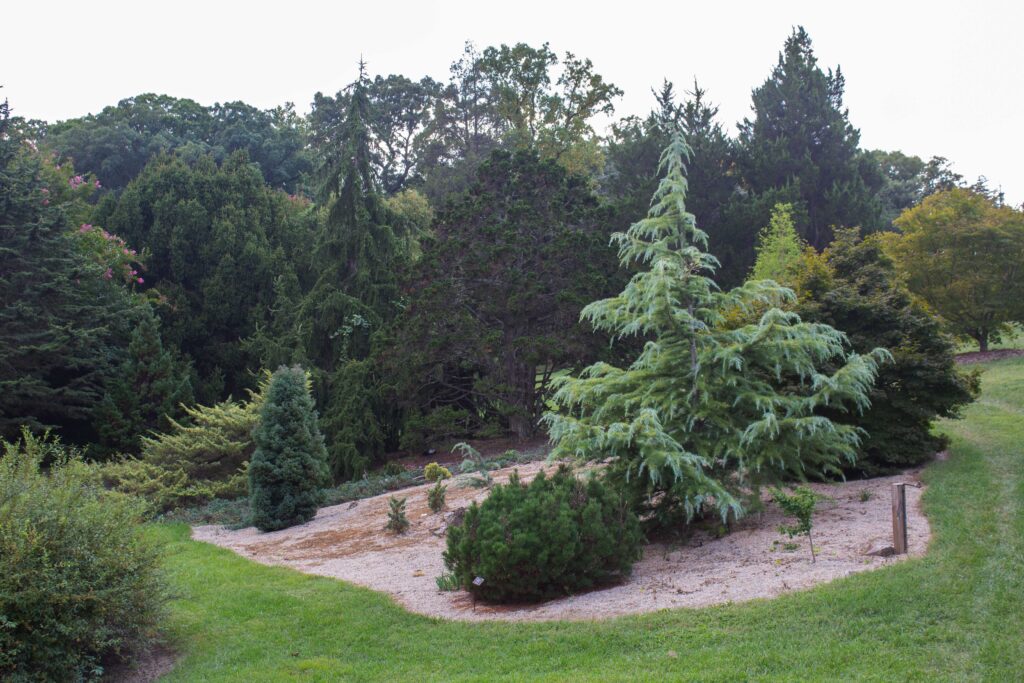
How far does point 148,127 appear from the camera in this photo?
46031mm

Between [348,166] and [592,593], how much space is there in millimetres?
17691

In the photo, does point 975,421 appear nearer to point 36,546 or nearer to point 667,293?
point 667,293

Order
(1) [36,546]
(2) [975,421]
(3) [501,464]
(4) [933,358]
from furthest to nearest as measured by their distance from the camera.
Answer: (3) [501,464], (2) [975,421], (4) [933,358], (1) [36,546]

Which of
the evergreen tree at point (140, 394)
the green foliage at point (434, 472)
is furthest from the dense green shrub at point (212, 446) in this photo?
the evergreen tree at point (140, 394)

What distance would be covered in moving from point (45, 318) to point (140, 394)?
10.0 feet

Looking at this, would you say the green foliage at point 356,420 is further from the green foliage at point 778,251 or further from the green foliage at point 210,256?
the green foliage at point 778,251

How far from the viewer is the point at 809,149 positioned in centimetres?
3030

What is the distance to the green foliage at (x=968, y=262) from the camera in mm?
21328

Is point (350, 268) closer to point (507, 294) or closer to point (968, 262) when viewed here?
point (507, 294)

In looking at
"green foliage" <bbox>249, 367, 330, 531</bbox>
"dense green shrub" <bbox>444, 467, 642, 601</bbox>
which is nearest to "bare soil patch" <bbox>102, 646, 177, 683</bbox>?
"dense green shrub" <bbox>444, 467, 642, 601</bbox>

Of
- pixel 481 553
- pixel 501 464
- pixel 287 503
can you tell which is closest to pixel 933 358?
pixel 481 553

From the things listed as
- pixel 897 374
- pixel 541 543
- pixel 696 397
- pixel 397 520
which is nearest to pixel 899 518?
pixel 696 397

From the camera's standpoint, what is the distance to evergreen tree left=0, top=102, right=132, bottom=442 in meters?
20.1

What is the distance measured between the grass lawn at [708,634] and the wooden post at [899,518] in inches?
10.0
